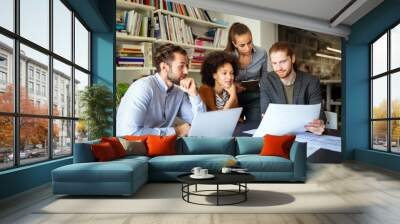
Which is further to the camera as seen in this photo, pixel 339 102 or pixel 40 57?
pixel 339 102

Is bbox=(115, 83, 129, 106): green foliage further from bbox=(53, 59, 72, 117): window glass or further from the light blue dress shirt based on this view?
bbox=(53, 59, 72, 117): window glass

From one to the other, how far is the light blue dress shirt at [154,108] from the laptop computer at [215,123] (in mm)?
142

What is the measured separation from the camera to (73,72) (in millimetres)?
7102

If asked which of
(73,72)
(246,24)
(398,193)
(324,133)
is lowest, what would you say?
(398,193)

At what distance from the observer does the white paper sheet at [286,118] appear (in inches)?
322

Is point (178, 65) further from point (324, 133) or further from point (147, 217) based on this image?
point (147, 217)

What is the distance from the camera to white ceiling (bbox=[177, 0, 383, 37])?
7.64 m

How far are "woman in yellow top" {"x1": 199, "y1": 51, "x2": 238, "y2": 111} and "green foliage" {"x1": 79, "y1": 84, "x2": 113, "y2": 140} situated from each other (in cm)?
190

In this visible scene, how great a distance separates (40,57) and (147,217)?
318 centimetres

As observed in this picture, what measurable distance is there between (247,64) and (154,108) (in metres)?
2.13

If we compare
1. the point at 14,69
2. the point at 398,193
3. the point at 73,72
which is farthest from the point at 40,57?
the point at 398,193

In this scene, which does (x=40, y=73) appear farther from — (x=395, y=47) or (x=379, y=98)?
(x=379, y=98)

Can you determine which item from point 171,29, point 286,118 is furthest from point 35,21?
point 286,118

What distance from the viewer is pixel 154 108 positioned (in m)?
7.84
